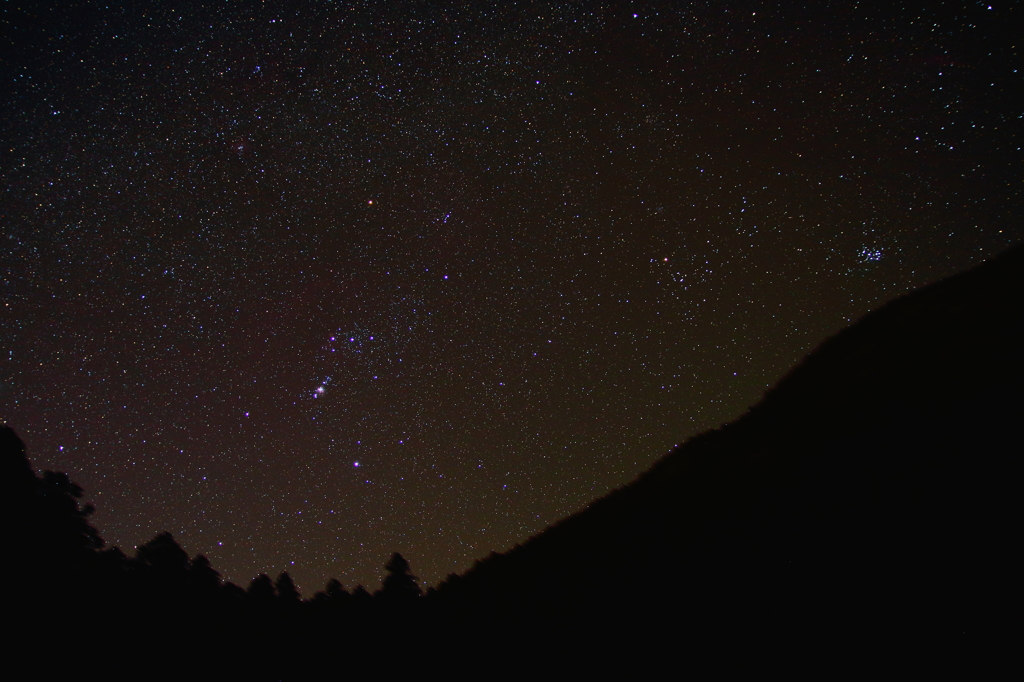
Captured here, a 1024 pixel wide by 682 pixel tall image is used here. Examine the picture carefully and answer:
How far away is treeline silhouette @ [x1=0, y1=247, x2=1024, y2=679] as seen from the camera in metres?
4.05

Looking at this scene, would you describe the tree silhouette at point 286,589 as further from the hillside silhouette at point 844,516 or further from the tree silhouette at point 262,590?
the hillside silhouette at point 844,516

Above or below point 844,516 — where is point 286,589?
above

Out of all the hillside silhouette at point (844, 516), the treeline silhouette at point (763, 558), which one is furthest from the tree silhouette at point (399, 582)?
the hillside silhouette at point (844, 516)

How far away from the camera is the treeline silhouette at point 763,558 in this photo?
405 cm

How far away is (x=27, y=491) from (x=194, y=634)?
18.8 ft

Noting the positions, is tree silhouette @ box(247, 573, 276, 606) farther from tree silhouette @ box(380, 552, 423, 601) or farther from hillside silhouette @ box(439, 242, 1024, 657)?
hillside silhouette @ box(439, 242, 1024, 657)

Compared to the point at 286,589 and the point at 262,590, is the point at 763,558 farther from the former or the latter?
the point at 286,589

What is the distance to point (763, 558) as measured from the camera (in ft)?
17.5

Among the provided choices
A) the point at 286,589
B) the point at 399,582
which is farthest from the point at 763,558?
the point at 286,589

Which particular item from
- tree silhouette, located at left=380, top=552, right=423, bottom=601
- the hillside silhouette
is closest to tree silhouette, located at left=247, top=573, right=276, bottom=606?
tree silhouette, located at left=380, top=552, right=423, bottom=601

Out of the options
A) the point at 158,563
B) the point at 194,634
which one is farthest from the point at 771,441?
the point at 158,563

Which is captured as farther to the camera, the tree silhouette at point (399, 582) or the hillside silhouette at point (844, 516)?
the tree silhouette at point (399, 582)

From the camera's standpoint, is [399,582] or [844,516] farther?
[399,582]

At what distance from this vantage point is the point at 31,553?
37.9 feet
